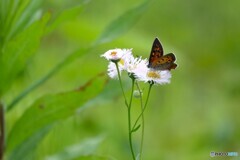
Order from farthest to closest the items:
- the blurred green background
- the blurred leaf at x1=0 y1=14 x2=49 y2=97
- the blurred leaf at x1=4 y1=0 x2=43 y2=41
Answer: the blurred green background < the blurred leaf at x1=4 y1=0 x2=43 y2=41 < the blurred leaf at x1=0 y1=14 x2=49 y2=97

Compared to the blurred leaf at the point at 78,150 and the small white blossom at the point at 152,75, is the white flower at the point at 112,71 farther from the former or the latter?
the blurred leaf at the point at 78,150

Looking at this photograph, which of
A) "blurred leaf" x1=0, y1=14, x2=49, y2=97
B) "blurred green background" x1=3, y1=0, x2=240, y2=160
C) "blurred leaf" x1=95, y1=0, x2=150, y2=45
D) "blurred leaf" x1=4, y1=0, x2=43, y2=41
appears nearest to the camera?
"blurred leaf" x1=0, y1=14, x2=49, y2=97

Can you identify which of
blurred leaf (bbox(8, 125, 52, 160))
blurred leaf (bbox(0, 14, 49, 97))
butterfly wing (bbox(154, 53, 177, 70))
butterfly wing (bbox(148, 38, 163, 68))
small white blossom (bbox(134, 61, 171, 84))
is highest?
blurred leaf (bbox(0, 14, 49, 97))

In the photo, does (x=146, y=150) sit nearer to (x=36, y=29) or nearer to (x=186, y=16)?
(x=36, y=29)

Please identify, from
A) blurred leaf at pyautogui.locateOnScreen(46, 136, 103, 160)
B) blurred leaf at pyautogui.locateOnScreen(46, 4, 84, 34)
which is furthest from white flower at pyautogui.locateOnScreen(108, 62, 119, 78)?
blurred leaf at pyautogui.locateOnScreen(46, 136, 103, 160)

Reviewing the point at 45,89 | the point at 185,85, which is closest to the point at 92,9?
the point at 185,85

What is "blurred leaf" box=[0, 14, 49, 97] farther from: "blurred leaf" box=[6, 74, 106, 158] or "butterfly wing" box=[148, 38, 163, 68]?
"butterfly wing" box=[148, 38, 163, 68]

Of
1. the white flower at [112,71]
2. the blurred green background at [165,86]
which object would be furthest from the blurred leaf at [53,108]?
the white flower at [112,71]
